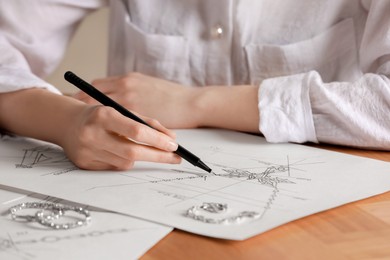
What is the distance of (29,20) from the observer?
99 centimetres

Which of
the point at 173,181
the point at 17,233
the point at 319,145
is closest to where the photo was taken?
the point at 17,233

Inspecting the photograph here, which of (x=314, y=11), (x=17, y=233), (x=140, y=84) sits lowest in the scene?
(x=17, y=233)

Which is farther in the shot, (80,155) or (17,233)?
(80,155)

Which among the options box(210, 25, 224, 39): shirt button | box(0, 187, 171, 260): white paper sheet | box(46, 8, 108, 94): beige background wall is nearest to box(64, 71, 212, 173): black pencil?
box(0, 187, 171, 260): white paper sheet

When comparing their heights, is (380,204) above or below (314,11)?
below

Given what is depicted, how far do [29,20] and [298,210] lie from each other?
2.03 feet

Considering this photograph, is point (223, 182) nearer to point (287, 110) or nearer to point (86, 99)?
point (287, 110)

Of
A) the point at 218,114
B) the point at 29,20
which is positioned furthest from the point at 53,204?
the point at 29,20

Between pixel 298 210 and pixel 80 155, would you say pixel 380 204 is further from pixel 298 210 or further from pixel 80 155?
pixel 80 155

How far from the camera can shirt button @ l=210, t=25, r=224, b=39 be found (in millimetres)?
961

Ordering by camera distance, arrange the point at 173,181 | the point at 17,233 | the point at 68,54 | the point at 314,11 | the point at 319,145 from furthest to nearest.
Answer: the point at 68,54
the point at 314,11
the point at 319,145
the point at 173,181
the point at 17,233

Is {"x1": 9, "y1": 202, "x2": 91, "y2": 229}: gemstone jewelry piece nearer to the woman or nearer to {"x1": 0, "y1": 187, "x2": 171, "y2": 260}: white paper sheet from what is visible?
{"x1": 0, "y1": 187, "x2": 171, "y2": 260}: white paper sheet

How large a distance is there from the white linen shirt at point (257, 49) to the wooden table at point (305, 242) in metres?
0.24

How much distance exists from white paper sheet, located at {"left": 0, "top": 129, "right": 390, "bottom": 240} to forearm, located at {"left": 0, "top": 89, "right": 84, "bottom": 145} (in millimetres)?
26
